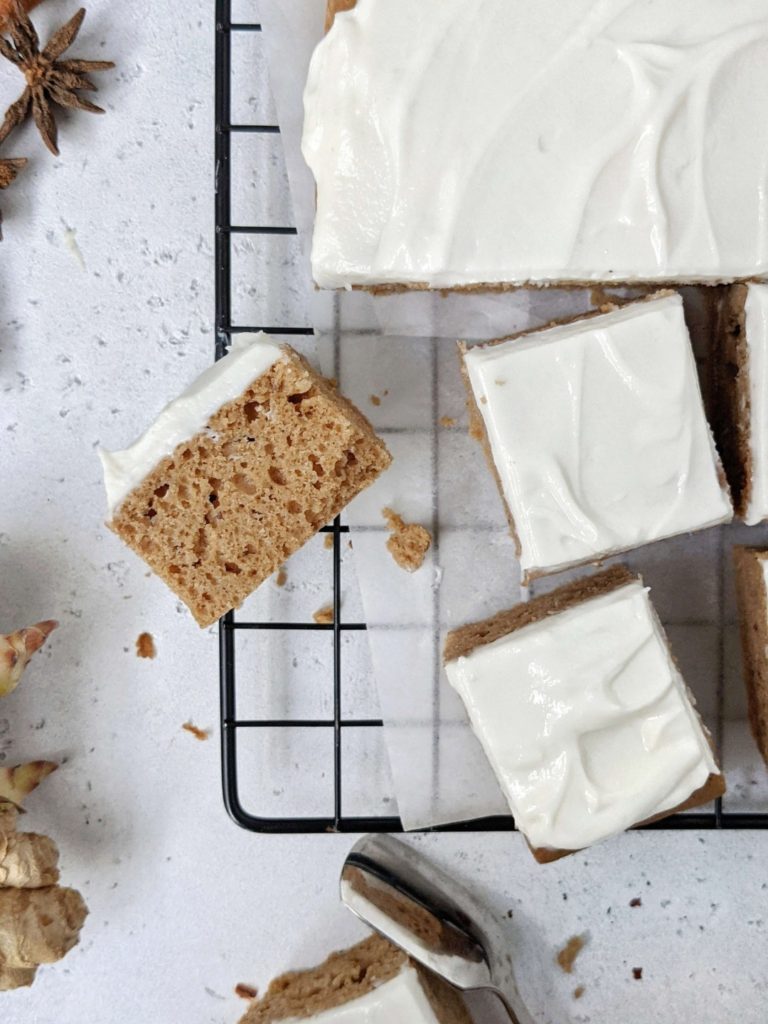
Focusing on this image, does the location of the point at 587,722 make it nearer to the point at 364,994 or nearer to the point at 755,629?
the point at 755,629

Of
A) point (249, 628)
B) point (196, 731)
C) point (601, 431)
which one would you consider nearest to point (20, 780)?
point (196, 731)

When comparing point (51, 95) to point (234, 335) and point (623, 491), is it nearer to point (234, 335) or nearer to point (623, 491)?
point (234, 335)

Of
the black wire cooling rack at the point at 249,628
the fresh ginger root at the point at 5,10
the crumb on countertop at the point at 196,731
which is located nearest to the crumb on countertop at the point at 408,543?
the black wire cooling rack at the point at 249,628

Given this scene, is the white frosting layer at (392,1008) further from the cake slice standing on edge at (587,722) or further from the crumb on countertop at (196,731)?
the crumb on countertop at (196,731)

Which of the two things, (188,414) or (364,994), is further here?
(364,994)

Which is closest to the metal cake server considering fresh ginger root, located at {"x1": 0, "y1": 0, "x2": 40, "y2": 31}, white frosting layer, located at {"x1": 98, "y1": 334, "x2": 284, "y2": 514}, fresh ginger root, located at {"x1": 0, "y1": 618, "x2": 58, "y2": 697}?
fresh ginger root, located at {"x1": 0, "y1": 618, "x2": 58, "y2": 697}
